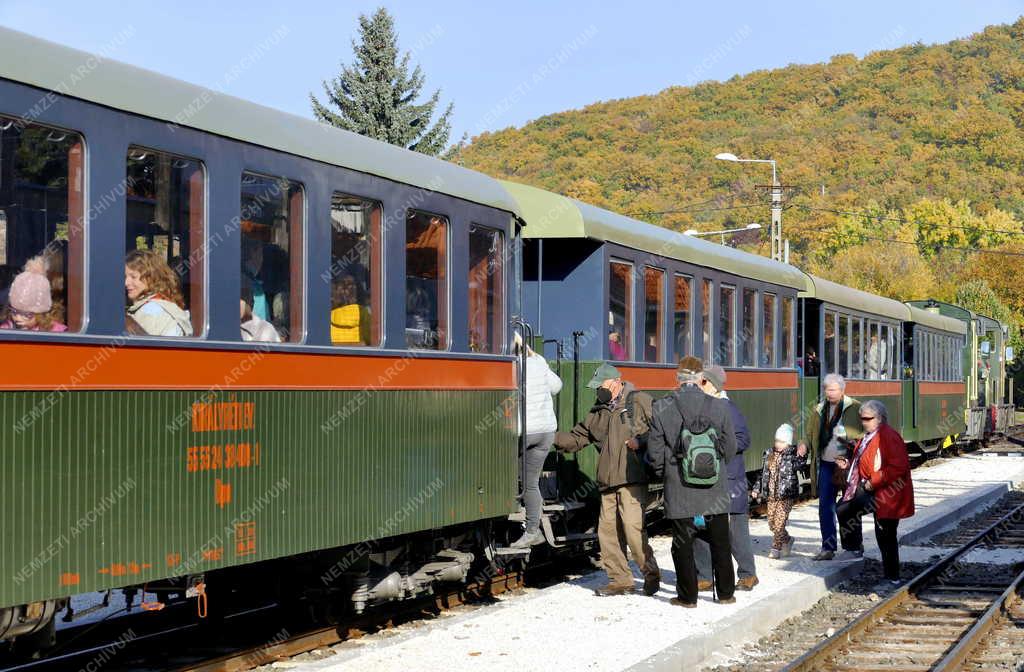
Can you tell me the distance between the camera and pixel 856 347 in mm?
22484

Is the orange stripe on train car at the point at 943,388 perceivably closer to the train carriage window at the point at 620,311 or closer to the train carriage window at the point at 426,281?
the train carriage window at the point at 620,311

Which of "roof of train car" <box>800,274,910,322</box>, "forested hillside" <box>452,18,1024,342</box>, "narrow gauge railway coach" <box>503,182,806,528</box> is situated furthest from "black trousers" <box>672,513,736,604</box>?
"forested hillside" <box>452,18,1024,342</box>

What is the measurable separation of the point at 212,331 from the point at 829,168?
336 ft

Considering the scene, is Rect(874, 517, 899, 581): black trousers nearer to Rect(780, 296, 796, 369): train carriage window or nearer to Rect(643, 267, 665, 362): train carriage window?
Rect(643, 267, 665, 362): train carriage window

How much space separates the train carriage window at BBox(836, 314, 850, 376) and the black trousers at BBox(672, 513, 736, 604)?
11.9 meters

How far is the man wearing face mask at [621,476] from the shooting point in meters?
10.4

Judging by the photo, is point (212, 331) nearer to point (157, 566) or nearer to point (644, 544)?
point (157, 566)

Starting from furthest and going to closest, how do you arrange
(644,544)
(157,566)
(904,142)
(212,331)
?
(904,142) < (644,544) < (212,331) < (157,566)

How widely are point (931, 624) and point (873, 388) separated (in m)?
13.4

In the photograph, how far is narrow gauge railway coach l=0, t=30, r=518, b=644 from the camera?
579 cm

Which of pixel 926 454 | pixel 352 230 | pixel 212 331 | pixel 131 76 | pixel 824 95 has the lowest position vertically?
pixel 926 454

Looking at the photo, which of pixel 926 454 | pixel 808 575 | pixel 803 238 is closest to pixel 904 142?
pixel 803 238

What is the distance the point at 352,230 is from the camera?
8148 millimetres

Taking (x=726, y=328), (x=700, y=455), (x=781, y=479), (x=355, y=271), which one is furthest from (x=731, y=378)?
(x=355, y=271)
